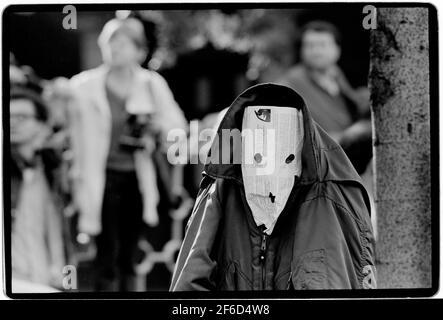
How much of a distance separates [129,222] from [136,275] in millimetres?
233

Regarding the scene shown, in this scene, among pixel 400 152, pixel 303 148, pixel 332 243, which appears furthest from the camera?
pixel 400 152

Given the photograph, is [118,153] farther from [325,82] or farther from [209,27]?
[325,82]

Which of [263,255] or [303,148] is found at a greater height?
[303,148]

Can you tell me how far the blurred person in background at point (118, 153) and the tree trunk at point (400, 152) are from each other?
2.89 feet

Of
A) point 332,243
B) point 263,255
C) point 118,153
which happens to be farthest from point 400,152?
point 118,153

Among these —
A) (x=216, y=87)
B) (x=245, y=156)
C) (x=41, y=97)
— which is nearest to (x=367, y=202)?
(x=245, y=156)

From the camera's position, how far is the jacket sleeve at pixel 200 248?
12.5ft

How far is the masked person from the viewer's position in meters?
3.78

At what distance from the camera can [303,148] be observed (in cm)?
385

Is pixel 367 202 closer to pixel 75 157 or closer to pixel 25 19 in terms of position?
pixel 75 157

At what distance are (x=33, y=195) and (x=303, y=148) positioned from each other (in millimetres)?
1212

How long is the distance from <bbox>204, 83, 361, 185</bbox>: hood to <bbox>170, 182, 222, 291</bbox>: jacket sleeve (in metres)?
0.10

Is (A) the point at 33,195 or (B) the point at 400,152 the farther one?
(A) the point at 33,195

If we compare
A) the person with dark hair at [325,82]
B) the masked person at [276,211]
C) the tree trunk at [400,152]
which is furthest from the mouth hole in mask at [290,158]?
the tree trunk at [400,152]
